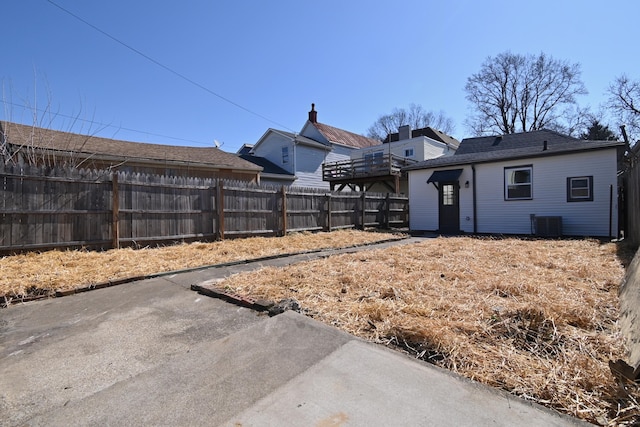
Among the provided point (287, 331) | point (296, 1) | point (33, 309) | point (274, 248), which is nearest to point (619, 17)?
point (296, 1)

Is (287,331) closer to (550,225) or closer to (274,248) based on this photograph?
(274,248)

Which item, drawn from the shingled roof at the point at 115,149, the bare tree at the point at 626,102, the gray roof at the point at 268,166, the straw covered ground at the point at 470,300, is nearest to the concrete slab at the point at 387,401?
the straw covered ground at the point at 470,300

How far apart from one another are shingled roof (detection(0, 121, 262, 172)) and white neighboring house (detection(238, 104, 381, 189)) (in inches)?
126

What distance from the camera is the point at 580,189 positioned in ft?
34.0

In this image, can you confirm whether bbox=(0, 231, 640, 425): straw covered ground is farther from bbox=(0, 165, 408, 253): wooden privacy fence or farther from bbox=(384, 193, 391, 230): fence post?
bbox=(384, 193, 391, 230): fence post

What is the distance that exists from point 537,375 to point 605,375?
36 centimetres

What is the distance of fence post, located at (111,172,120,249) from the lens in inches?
263

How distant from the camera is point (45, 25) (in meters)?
8.47

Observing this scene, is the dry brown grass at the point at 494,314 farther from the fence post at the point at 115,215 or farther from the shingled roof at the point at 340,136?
the shingled roof at the point at 340,136

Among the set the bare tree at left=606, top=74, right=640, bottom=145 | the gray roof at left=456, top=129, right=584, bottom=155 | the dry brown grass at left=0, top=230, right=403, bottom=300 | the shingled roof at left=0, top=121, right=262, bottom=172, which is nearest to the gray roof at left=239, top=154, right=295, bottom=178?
the shingled roof at left=0, top=121, right=262, bottom=172

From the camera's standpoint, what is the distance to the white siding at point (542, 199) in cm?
995

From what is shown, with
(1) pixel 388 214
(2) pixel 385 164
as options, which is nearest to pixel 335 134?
(2) pixel 385 164

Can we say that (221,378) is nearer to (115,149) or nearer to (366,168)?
(115,149)

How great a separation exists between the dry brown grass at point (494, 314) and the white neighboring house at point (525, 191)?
19.8 ft
